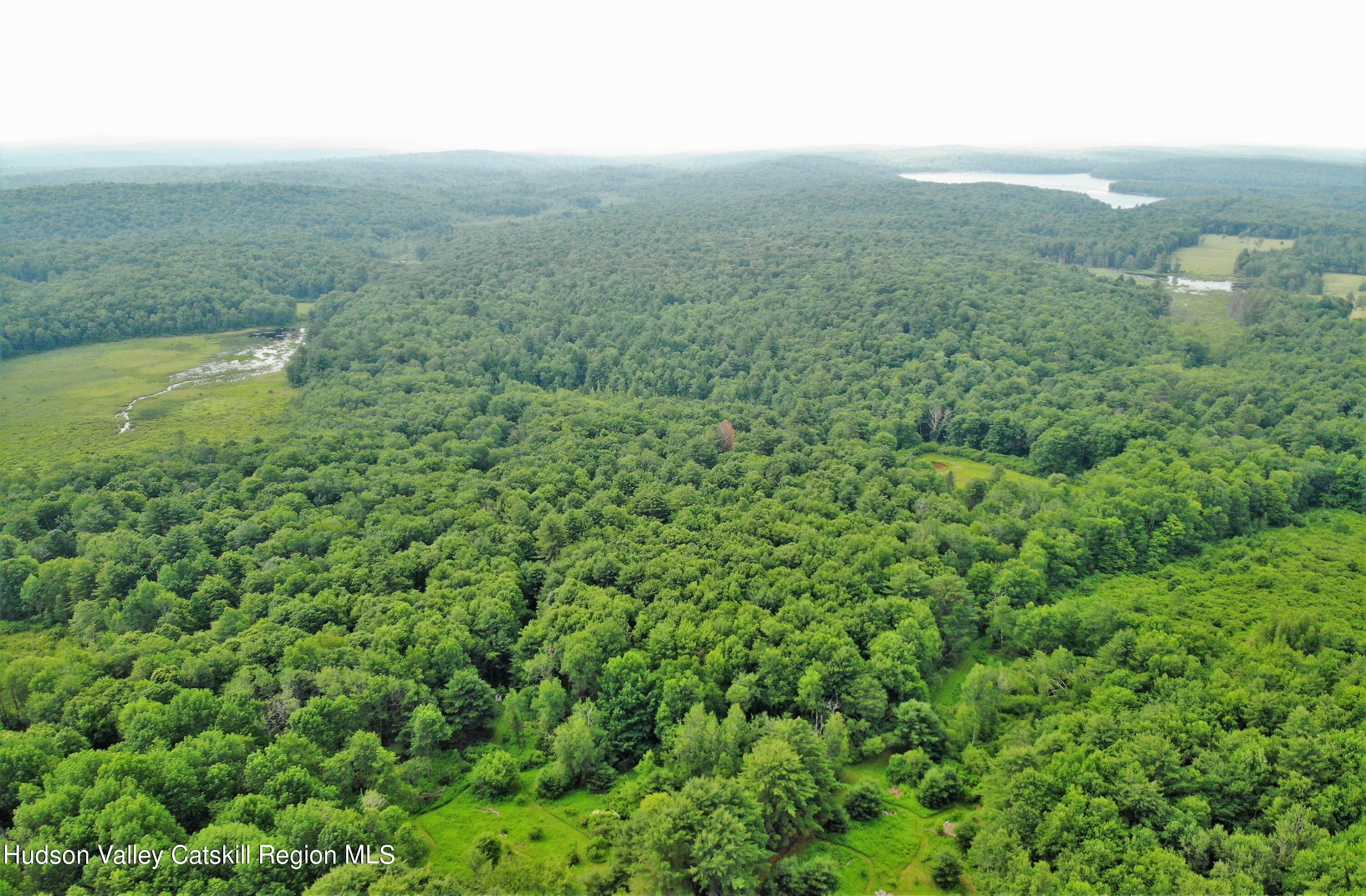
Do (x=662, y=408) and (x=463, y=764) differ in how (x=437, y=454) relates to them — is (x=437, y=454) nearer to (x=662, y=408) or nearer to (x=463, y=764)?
(x=662, y=408)

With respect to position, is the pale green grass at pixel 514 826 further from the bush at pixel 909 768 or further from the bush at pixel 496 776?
the bush at pixel 909 768

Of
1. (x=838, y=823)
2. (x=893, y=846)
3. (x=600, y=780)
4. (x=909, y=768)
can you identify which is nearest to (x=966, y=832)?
(x=893, y=846)

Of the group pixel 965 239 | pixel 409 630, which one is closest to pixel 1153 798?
pixel 409 630

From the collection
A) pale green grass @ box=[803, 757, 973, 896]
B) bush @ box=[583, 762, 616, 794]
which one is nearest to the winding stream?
bush @ box=[583, 762, 616, 794]

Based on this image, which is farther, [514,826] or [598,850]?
[514,826]

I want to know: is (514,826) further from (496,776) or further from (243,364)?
(243,364)

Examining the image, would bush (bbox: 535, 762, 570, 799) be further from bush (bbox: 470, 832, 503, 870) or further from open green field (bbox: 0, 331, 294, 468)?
open green field (bbox: 0, 331, 294, 468)

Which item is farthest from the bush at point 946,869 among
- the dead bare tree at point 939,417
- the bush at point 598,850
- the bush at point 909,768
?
the dead bare tree at point 939,417
